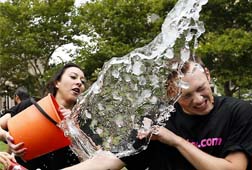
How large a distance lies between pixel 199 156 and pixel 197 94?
9.3 inches

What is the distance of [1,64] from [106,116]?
91.3 feet

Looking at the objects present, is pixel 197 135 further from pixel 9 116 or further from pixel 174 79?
pixel 9 116

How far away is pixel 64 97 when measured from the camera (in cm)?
335

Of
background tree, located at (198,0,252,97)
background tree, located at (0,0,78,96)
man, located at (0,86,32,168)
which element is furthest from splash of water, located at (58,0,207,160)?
background tree, located at (0,0,78,96)

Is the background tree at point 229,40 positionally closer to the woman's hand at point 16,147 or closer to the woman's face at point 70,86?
the woman's face at point 70,86

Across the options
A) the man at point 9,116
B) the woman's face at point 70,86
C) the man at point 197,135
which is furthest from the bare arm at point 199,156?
the woman's face at point 70,86

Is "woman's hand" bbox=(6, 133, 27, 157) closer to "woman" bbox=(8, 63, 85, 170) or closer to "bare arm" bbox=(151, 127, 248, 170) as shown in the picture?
"woman" bbox=(8, 63, 85, 170)

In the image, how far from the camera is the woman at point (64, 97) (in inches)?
123

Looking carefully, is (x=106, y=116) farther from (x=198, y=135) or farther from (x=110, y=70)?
(x=198, y=135)

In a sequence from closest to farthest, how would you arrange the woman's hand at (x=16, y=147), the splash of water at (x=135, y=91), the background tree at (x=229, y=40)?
the splash of water at (x=135, y=91), the woman's hand at (x=16, y=147), the background tree at (x=229, y=40)

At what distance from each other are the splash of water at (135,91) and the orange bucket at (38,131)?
2.22 ft

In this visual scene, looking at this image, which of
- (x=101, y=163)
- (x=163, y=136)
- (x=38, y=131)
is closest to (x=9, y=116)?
(x=38, y=131)

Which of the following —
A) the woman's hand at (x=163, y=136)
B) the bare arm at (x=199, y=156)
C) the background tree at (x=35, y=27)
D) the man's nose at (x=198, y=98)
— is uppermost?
the background tree at (x=35, y=27)

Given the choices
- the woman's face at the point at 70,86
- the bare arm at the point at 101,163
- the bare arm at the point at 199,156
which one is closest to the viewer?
the bare arm at the point at 199,156
